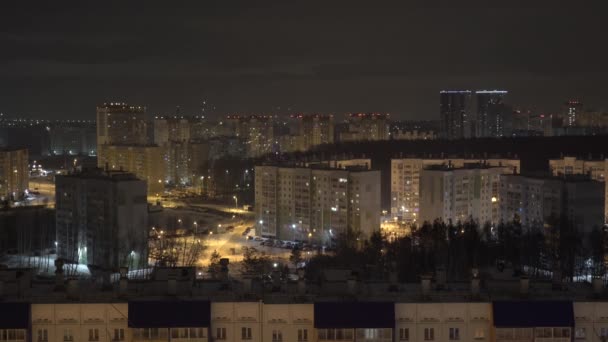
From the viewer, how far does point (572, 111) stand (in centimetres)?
4456

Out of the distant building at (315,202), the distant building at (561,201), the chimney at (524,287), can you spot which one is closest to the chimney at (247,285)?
the chimney at (524,287)

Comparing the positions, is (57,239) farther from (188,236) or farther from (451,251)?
(451,251)

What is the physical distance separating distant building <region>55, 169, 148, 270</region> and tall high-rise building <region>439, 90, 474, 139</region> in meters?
27.5

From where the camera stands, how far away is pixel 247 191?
28031 millimetres

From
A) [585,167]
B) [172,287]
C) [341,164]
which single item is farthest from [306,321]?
[585,167]

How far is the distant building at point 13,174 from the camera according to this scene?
81.6 feet

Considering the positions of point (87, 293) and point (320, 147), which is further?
point (320, 147)

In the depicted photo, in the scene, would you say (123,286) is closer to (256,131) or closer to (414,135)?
(414,135)

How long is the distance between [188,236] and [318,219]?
113 inches

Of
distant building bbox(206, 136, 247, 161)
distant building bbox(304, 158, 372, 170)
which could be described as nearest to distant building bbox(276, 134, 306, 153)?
distant building bbox(206, 136, 247, 161)

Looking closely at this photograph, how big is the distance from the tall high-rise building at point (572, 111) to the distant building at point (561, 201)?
28870 mm

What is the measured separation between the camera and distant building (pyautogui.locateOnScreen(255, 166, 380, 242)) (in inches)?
665

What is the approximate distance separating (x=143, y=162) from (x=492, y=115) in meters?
20.6

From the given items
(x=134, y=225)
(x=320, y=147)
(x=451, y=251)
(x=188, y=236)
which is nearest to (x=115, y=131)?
(x=320, y=147)
